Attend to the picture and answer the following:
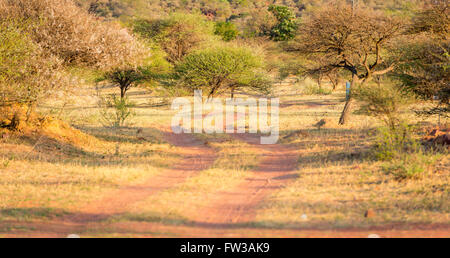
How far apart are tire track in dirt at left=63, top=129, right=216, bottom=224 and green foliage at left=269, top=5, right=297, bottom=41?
3539 cm

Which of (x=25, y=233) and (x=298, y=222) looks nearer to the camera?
(x=25, y=233)

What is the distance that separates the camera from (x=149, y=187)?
8617mm

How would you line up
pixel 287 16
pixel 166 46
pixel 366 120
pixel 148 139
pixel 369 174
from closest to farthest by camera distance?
pixel 369 174
pixel 148 139
pixel 366 120
pixel 166 46
pixel 287 16

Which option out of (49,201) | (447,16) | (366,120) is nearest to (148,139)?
(49,201)

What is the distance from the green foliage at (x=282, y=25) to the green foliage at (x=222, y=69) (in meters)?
21.4

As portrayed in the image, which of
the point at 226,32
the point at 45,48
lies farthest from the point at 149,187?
the point at 226,32

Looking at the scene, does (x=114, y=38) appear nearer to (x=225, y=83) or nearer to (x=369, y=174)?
(x=369, y=174)

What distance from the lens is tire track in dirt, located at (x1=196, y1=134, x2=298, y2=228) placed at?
6528 millimetres

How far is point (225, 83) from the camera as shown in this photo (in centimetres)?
2694

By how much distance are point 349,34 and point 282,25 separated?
32826 millimetres

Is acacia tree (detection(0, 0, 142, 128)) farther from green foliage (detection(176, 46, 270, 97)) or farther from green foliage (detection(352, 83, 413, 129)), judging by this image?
green foliage (detection(176, 46, 270, 97))

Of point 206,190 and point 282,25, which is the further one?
point 282,25

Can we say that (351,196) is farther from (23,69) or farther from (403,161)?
(23,69)

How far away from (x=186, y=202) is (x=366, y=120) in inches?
500
